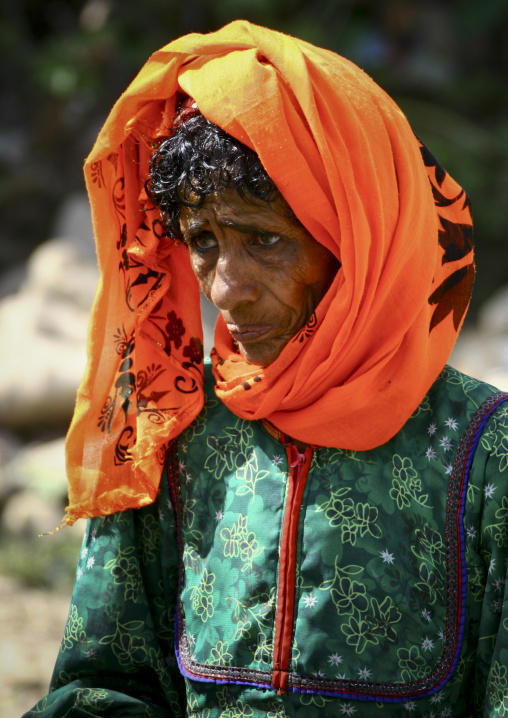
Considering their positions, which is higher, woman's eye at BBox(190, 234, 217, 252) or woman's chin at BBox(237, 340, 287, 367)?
woman's eye at BBox(190, 234, 217, 252)

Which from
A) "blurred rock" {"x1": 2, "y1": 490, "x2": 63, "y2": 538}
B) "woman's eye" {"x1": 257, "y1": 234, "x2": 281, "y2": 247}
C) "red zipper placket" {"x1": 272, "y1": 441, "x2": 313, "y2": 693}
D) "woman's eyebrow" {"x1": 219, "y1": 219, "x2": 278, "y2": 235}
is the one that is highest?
"woman's eyebrow" {"x1": 219, "y1": 219, "x2": 278, "y2": 235}

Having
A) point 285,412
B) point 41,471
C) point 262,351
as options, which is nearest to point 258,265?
point 262,351

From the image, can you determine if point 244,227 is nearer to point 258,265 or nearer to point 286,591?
point 258,265

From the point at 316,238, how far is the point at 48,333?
473 centimetres

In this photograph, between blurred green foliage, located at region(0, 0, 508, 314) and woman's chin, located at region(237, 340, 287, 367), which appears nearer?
woman's chin, located at region(237, 340, 287, 367)

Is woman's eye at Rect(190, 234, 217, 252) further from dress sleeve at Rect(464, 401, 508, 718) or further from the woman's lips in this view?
dress sleeve at Rect(464, 401, 508, 718)

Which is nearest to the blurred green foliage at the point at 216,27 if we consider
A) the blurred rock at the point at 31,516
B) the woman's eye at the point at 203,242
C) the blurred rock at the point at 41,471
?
the blurred rock at the point at 41,471

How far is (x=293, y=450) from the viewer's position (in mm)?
1692

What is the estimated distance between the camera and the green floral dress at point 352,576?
1566 millimetres

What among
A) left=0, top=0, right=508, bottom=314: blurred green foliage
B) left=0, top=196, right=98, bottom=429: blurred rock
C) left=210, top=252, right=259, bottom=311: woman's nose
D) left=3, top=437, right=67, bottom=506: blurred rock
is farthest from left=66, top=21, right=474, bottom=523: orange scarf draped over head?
left=0, top=0, right=508, bottom=314: blurred green foliage

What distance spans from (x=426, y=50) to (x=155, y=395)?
7.69 metres

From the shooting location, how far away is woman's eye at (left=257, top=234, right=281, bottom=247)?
1547mm

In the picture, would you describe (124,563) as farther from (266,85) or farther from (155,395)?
(266,85)

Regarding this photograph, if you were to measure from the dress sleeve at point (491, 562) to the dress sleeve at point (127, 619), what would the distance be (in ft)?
2.22
